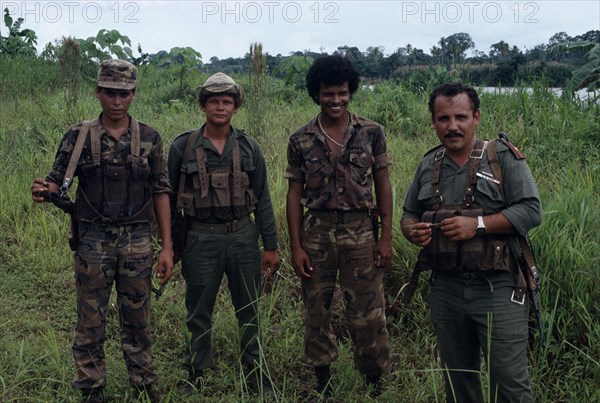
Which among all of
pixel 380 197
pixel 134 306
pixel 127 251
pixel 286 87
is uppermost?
pixel 286 87

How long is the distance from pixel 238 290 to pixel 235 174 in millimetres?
644

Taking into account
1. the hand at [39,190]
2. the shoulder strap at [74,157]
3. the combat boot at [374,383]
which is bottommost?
the combat boot at [374,383]

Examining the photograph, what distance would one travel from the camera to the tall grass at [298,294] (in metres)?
3.31

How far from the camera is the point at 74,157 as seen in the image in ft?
9.52

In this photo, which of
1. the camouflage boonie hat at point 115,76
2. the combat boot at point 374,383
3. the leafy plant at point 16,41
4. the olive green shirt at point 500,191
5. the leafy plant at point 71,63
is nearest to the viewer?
the olive green shirt at point 500,191

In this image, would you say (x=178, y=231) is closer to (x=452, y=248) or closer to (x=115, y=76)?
(x=115, y=76)

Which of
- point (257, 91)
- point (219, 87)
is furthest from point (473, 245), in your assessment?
point (257, 91)

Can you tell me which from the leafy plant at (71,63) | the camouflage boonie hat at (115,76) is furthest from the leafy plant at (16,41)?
the camouflage boonie hat at (115,76)

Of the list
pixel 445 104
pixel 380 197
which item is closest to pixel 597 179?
pixel 380 197

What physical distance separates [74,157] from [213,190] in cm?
70

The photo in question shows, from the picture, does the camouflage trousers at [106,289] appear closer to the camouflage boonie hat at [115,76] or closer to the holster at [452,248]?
the camouflage boonie hat at [115,76]

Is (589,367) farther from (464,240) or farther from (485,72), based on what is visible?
(485,72)

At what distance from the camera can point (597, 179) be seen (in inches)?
192

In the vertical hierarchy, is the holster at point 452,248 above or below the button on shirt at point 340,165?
below
